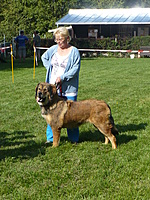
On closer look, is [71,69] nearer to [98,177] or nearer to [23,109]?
[98,177]

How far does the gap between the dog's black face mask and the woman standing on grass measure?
0.19m

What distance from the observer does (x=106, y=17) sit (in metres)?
35.3

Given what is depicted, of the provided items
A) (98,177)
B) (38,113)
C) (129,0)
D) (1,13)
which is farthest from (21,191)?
(129,0)

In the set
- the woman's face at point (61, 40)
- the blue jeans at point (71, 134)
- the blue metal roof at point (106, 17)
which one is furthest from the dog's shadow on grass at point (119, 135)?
the blue metal roof at point (106, 17)

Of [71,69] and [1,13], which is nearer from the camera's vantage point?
[71,69]

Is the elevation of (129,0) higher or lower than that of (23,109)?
higher

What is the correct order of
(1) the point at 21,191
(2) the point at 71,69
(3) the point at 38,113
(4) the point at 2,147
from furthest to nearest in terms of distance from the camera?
1. (3) the point at 38,113
2. (4) the point at 2,147
3. (2) the point at 71,69
4. (1) the point at 21,191

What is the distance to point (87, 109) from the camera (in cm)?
509

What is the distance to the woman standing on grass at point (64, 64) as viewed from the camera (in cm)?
503

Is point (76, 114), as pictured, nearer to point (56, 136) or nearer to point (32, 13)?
point (56, 136)

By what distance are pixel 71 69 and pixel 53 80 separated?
1.49ft

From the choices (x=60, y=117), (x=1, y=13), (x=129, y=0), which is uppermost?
(x=129, y=0)

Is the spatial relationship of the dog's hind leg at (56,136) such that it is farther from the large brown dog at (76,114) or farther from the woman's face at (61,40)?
the woman's face at (61,40)

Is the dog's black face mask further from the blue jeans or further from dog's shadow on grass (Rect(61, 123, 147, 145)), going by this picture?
dog's shadow on grass (Rect(61, 123, 147, 145))
